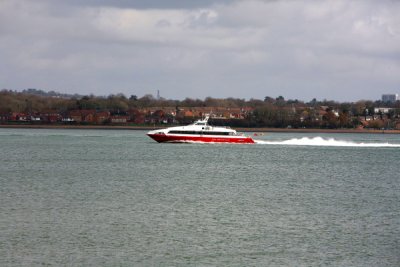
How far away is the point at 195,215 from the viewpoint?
42.3m

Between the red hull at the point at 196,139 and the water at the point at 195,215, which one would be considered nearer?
the water at the point at 195,215

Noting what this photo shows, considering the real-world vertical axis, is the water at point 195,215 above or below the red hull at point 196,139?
below

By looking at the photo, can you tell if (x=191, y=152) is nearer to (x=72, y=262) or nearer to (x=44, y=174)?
(x=44, y=174)

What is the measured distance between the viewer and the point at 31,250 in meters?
33.0

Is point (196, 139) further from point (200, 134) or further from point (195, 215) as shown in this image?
point (195, 215)

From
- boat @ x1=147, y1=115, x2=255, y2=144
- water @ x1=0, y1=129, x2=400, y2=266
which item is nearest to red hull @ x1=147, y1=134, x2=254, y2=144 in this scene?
boat @ x1=147, y1=115, x2=255, y2=144

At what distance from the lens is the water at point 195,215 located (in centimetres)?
3284

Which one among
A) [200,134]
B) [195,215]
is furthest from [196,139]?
[195,215]

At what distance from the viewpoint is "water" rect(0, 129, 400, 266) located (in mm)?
32844

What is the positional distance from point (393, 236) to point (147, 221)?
37.5 feet

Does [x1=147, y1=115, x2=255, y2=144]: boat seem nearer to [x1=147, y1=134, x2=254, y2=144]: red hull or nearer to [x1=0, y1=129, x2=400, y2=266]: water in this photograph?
[x1=147, y1=134, x2=254, y2=144]: red hull

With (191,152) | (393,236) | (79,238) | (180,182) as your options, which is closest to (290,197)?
(180,182)

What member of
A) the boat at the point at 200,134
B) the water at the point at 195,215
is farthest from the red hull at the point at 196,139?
the water at the point at 195,215

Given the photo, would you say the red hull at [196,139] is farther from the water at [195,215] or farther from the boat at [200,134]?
the water at [195,215]
